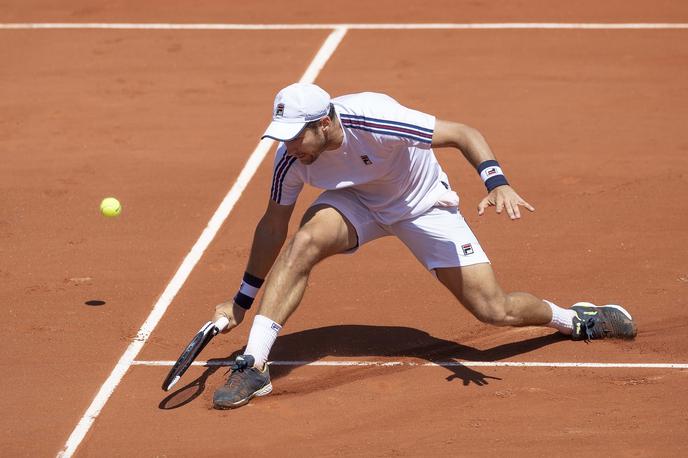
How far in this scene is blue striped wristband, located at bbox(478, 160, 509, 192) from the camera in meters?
7.61

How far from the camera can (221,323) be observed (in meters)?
8.13

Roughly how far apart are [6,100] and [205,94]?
223cm

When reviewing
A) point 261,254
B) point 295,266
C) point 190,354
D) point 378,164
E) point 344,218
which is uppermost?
point 378,164

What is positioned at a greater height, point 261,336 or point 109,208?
point 109,208

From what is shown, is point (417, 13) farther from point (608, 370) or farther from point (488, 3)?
point (608, 370)

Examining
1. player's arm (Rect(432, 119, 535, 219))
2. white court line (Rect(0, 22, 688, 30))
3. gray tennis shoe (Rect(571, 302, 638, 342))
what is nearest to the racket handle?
player's arm (Rect(432, 119, 535, 219))

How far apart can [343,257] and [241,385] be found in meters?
2.75

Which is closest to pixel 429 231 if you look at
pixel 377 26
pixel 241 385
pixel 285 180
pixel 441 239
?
pixel 441 239

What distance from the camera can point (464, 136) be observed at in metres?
7.85

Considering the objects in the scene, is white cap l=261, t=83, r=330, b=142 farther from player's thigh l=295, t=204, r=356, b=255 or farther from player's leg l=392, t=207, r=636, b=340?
player's leg l=392, t=207, r=636, b=340

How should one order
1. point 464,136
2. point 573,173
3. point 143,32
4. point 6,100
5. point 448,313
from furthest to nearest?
point 143,32 < point 6,100 < point 573,173 < point 448,313 < point 464,136

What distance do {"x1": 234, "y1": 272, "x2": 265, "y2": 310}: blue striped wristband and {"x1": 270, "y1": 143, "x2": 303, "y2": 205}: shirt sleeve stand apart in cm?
56

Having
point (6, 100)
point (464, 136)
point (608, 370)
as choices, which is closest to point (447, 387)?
point (608, 370)

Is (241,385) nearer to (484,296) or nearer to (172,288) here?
(484,296)
